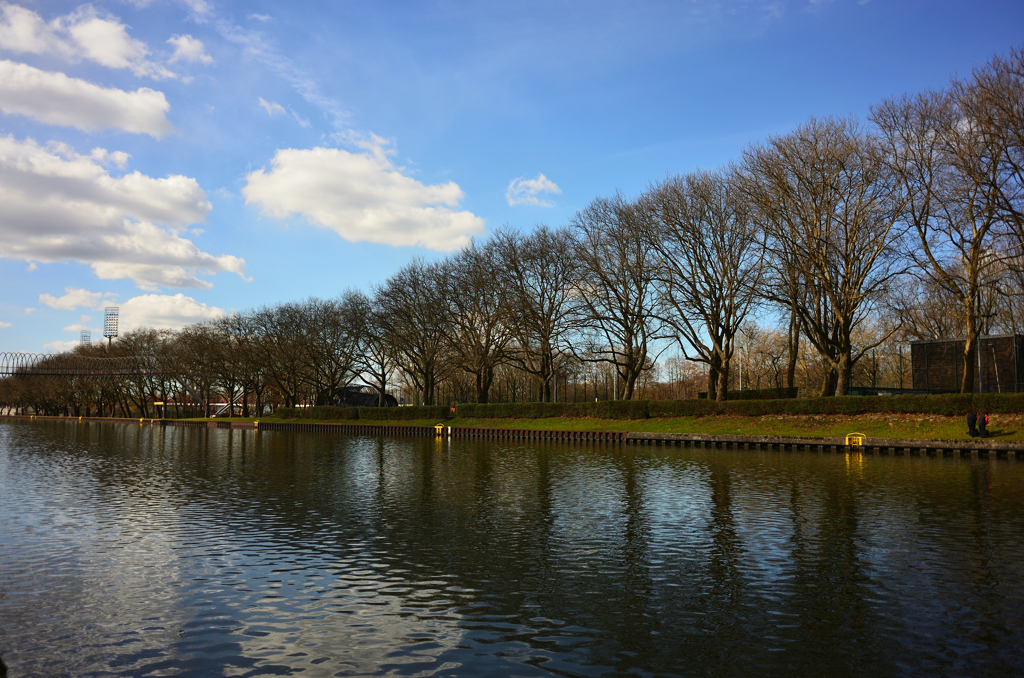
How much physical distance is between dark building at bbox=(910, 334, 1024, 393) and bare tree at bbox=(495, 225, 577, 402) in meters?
26.8

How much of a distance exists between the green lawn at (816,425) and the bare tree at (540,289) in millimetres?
7048

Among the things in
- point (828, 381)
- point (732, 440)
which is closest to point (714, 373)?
point (828, 381)

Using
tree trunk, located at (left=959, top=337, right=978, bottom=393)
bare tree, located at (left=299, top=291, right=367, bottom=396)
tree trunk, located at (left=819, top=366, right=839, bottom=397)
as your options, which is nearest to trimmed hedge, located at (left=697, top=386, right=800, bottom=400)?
tree trunk, located at (left=819, top=366, right=839, bottom=397)

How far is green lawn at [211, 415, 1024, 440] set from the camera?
35469mm

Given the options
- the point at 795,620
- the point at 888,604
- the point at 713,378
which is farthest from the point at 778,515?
the point at 713,378

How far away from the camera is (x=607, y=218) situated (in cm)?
5391

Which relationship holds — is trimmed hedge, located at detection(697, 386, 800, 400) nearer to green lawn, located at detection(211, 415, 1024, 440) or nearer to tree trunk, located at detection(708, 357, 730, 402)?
tree trunk, located at detection(708, 357, 730, 402)

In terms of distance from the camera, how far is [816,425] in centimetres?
4222

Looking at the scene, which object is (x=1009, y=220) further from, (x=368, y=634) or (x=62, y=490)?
(x=62, y=490)

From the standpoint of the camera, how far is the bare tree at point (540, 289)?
58375 mm

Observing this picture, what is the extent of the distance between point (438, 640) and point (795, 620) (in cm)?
476

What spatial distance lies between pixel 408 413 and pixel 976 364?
49818 millimetres

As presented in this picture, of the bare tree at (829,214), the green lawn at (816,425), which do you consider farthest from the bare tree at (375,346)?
the bare tree at (829,214)

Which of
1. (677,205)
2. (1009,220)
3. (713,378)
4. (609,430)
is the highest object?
(677,205)
